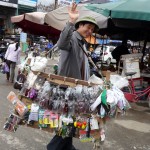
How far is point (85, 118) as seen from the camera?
3387 mm

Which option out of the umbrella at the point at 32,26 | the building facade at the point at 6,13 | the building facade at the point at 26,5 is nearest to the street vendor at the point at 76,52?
the umbrella at the point at 32,26

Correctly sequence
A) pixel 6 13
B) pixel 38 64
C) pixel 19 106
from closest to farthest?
pixel 19 106 → pixel 38 64 → pixel 6 13

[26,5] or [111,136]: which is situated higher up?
[26,5]

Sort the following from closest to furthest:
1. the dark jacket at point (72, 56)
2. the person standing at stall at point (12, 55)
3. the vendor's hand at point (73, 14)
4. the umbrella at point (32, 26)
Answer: the vendor's hand at point (73, 14) → the dark jacket at point (72, 56) → the person standing at stall at point (12, 55) → the umbrella at point (32, 26)

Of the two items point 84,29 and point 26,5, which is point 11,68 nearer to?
point 84,29

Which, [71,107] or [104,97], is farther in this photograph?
[71,107]

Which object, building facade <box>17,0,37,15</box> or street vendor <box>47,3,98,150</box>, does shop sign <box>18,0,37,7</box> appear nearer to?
building facade <box>17,0,37,15</box>

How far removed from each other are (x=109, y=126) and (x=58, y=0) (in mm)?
27620

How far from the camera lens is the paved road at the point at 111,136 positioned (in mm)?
4812

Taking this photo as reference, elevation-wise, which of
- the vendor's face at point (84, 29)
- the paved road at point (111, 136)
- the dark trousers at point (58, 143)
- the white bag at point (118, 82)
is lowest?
the paved road at point (111, 136)

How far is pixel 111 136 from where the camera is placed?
5.67m

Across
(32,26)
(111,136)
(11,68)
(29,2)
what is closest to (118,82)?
(111,136)

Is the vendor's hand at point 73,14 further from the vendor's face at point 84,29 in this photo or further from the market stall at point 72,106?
the market stall at point 72,106

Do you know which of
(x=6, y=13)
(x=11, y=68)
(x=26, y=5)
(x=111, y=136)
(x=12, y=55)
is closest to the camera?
(x=111, y=136)
